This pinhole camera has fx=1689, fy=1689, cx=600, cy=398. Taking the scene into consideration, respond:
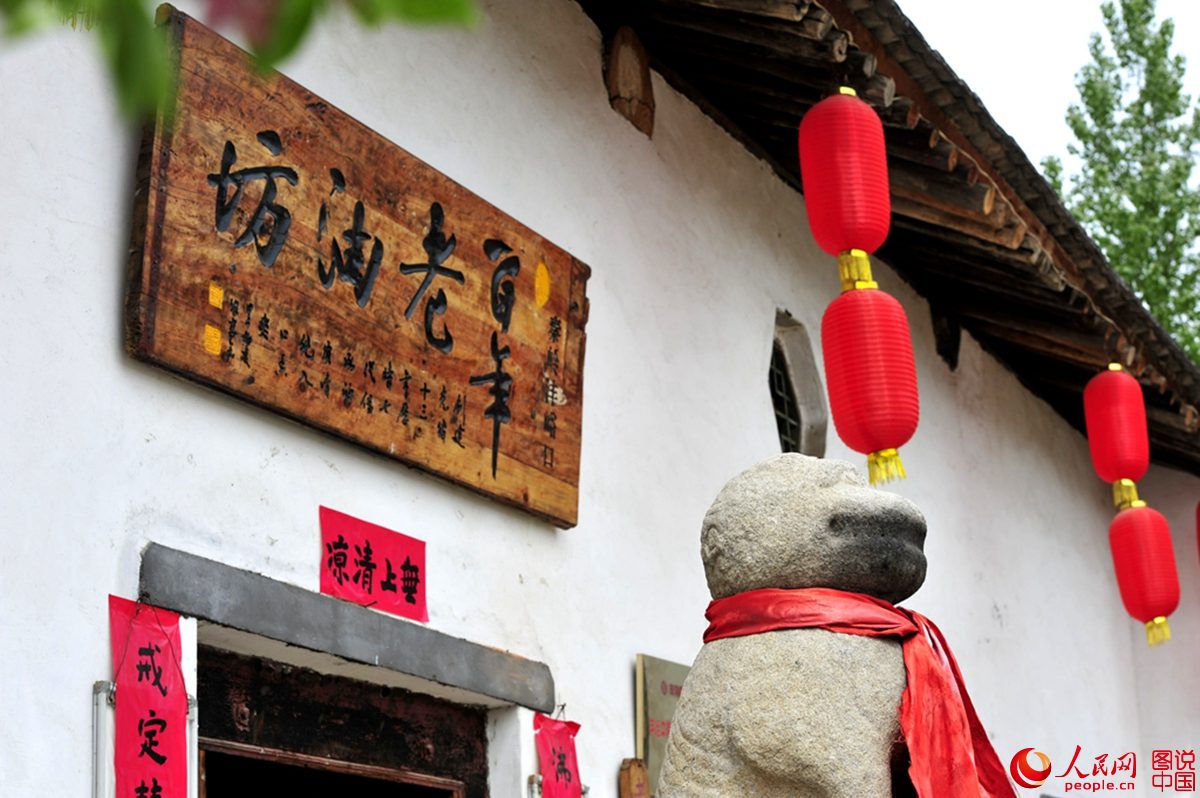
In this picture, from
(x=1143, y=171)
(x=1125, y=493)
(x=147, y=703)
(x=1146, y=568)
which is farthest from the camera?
(x=1143, y=171)

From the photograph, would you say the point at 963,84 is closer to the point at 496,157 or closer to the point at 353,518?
the point at 496,157

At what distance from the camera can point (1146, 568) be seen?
8.73 meters

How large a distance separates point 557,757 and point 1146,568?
14.7 ft

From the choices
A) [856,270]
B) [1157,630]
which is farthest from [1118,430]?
[856,270]

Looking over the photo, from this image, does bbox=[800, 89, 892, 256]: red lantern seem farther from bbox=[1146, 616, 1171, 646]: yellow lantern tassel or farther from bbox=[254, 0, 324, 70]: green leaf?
bbox=[254, 0, 324, 70]: green leaf

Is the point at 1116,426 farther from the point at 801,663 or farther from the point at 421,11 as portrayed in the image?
the point at 421,11

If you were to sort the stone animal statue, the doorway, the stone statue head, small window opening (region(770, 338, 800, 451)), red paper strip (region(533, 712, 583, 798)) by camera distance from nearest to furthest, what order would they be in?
1. the stone animal statue
2. the stone statue head
3. the doorway
4. red paper strip (region(533, 712, 583, 798))
5. small window opening (region(770, 338, 800, 451))

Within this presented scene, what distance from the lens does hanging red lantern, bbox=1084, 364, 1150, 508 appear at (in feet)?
29.1

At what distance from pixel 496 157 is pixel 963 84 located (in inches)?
93.7

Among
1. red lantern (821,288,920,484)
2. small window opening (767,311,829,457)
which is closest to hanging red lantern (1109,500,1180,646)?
small window opening (767,311,829,457)

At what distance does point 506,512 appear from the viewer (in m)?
5.41

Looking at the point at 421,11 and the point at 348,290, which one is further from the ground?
the point at 348,290

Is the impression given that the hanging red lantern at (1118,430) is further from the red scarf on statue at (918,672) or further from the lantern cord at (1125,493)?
the red scarf on statue at (918,672)

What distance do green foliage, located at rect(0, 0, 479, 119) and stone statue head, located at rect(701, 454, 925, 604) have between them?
277 cm
